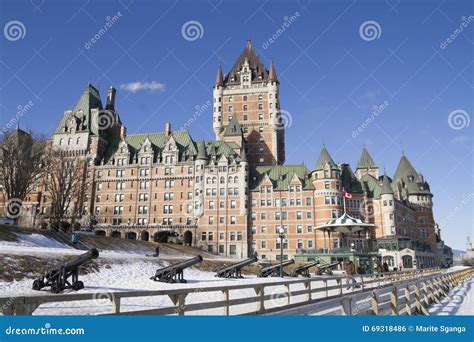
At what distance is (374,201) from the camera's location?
250 feet

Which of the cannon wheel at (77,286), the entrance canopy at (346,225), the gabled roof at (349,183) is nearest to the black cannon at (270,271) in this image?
the entrance canopy at (346,225)

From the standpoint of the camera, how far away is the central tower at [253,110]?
87.3 m

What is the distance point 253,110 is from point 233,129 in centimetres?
1016

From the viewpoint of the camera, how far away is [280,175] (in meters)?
75.8

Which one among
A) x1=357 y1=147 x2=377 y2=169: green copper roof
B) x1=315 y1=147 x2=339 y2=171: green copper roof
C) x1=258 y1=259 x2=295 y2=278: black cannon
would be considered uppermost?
x1=357 y1=147 x2=377 y2=169: green copper roof

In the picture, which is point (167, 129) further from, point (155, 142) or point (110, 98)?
point (110, 98)

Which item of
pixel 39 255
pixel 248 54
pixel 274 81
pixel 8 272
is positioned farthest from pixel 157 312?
pixel 248 54

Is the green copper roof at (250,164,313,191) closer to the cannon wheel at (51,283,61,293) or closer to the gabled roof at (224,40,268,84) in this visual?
the gabled roof at (224,40,268,84)

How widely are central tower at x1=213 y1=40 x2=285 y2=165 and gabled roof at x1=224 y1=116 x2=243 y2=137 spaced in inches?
13.4

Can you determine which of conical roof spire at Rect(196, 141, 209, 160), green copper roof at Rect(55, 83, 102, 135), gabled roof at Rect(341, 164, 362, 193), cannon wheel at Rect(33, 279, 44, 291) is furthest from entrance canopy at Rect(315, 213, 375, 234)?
green copper roof at Rect(55, 83, 102, 135)

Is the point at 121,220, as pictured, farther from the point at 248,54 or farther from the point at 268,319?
the point at 268,319

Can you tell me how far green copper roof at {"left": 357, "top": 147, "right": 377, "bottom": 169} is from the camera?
91.2 meters

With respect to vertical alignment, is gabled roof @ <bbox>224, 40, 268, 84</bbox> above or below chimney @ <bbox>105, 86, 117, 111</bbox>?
above

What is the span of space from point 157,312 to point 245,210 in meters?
63.4
